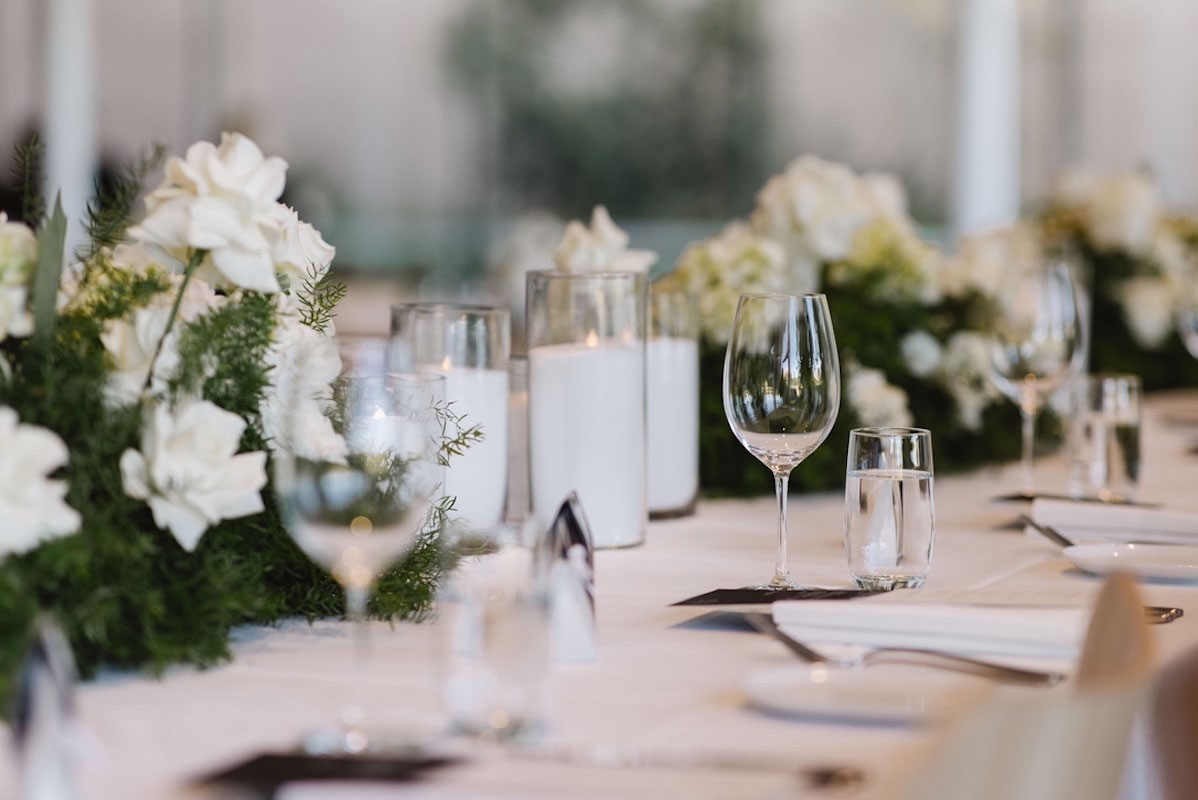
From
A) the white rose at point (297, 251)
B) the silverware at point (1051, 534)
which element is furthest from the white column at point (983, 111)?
the white rose at point (297, 251)

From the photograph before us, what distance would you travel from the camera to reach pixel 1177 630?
1.26m

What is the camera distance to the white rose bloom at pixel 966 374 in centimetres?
233

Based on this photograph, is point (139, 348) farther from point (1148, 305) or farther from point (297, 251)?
point (1148, 305)

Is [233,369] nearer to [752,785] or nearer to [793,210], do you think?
[752,785]

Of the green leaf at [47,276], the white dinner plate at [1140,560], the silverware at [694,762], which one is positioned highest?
the green leaf at [47,276]

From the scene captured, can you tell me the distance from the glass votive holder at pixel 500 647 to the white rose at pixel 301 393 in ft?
0.44

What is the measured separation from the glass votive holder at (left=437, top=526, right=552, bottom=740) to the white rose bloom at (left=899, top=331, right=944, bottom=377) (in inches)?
56.2

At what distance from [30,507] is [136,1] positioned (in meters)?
7.12

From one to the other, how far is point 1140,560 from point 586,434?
57 centimetres

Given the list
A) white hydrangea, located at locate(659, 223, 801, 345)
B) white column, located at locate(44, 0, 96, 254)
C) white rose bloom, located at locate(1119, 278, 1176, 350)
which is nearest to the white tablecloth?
white hydrangea, located at locate(659, 223, 801, 345)

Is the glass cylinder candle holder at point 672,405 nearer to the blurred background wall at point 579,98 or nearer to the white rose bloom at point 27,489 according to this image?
the white rose bloom at point 27,489

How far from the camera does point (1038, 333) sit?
6.70ft

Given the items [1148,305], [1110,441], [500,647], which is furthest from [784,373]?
[1148,305]

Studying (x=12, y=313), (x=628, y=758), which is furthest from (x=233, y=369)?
(x=628, y=758)
